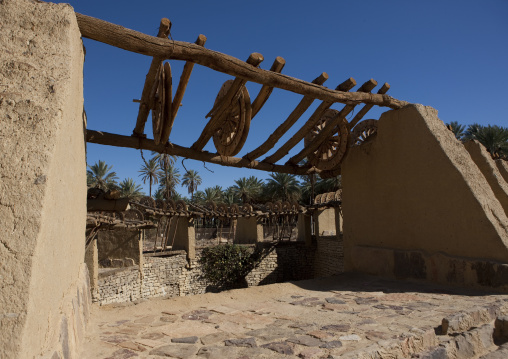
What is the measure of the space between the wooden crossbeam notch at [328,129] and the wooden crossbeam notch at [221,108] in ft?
6.61

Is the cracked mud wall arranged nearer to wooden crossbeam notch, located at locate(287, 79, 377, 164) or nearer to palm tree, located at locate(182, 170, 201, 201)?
wooden crossbeam notch, located at locate(287, 79, 377, 164)

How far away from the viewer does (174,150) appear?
6180 mm

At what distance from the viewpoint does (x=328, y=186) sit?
94.2 feet

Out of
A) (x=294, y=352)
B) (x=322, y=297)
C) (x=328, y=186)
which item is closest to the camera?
(x=294, y=352)

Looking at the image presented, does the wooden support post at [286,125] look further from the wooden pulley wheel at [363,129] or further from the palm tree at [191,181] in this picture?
the palm tree at [191,181]

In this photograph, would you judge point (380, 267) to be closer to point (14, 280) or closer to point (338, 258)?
point (14, 280)

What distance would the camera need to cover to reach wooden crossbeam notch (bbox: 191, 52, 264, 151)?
4848mm

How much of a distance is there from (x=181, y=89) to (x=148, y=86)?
416 millimetres

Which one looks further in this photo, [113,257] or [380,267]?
[113,257]

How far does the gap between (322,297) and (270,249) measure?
44.5 feet

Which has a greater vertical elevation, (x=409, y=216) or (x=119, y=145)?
(x=119, y=145)

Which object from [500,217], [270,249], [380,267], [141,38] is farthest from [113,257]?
[500,217]

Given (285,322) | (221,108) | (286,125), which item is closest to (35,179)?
(285,322)

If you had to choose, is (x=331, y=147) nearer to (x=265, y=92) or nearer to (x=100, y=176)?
(x=265, y=92)
